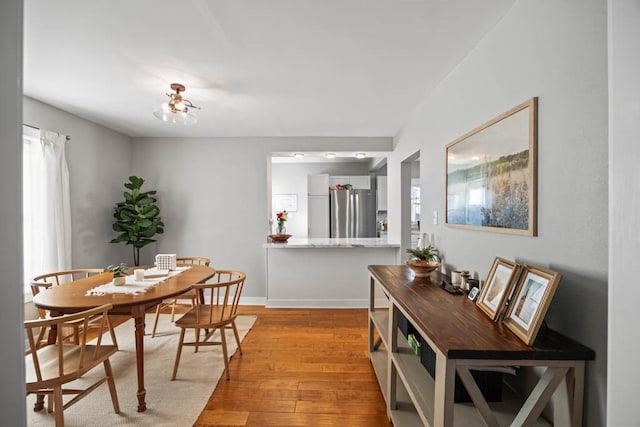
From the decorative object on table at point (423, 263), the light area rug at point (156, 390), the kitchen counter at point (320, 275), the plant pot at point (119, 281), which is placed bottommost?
the light area rug at point (156, 390)

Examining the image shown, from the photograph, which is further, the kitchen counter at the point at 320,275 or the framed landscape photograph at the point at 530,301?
the kitchen counter at the point at 320,275

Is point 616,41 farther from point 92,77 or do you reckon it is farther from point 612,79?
point 92,77

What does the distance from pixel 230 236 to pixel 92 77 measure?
8.02 ft

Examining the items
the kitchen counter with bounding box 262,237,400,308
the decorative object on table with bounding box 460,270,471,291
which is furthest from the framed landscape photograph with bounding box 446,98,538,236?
the kitchen counter with bounding box 262,237,400,308

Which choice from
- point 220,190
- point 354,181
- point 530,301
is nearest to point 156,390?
point 530,301

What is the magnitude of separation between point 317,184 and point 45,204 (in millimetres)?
4255

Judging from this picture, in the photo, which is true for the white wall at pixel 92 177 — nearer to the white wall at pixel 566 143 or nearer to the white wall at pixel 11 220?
the white wall at pixel 11 220

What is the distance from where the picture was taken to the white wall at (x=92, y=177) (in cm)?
313

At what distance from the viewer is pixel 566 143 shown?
1.10 m

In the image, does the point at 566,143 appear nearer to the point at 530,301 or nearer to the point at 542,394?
the point at 530,301

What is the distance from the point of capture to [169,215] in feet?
13.8

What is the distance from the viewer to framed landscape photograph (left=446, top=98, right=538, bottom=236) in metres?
1.28

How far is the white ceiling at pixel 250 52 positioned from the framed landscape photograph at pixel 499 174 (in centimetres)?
62

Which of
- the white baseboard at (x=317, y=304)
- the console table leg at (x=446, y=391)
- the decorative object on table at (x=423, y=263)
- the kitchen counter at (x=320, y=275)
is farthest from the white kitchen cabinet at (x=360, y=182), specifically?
the console table leg at (x=446, y=391)
